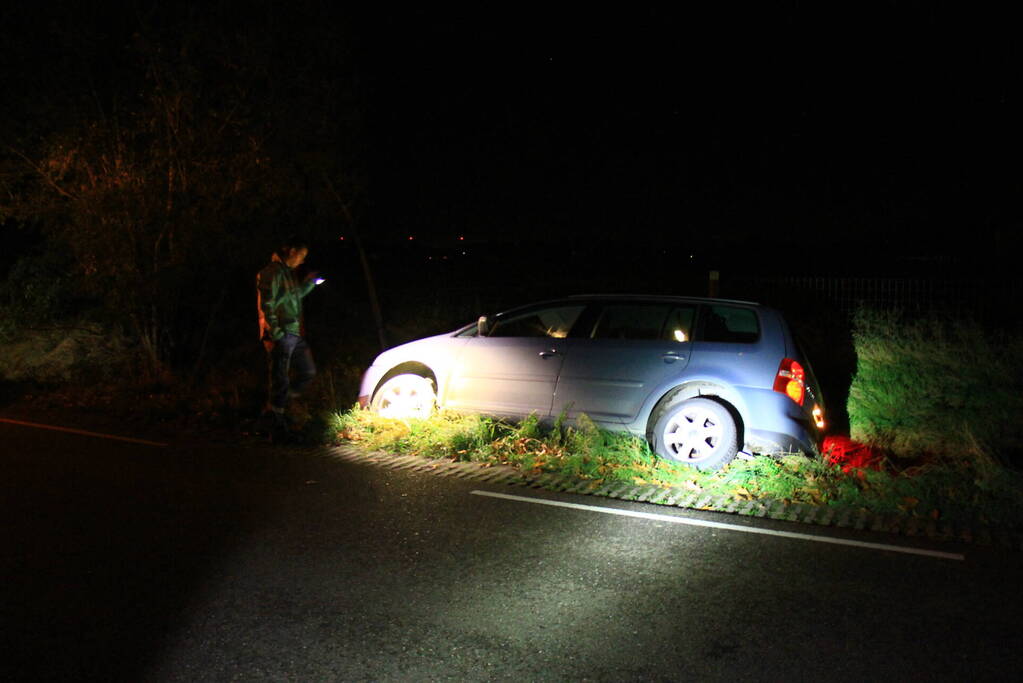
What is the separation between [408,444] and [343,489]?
1.55 meters

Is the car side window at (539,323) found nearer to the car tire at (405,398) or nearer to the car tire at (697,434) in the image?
the car tire at (405,398)

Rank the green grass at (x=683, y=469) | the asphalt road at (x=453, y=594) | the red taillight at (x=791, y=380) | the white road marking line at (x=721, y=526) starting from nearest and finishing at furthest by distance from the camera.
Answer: the asphalt road at (x=453, y=594), the white road marking line at (x=721, y=526), the green grass at (x=683, y=469), the red taillight at (x=791, y=380)

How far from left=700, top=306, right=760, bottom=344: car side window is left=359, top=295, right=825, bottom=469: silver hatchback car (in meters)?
0.01

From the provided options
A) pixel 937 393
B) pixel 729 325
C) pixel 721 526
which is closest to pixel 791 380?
pixel 729 325

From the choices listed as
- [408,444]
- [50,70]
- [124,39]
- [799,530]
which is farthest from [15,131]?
[799,530]

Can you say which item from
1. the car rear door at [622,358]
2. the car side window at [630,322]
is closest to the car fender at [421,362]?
the car rear door at [622,358]

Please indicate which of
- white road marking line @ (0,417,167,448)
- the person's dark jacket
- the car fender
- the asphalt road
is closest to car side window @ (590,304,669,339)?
the car fender

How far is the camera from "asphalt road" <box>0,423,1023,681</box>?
13.1ft

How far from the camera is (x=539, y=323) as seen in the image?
916 centimetres

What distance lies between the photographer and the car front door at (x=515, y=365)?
8602 millimetres

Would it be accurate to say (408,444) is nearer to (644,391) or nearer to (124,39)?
(644,391)

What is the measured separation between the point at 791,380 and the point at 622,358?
1.51m

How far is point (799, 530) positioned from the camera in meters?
6.12

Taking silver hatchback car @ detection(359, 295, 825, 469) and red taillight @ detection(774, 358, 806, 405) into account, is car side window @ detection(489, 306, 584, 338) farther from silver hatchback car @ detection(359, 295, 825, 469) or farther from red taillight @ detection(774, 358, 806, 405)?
red taillight @ detection(774, 358, 806, 405)
